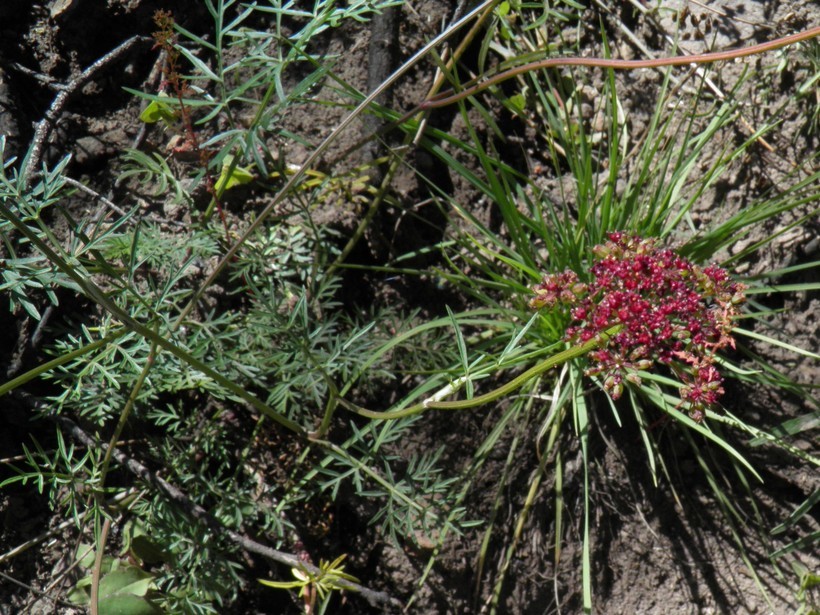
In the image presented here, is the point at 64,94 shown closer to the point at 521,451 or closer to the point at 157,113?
the point at 157,113

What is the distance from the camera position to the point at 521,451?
2.24 m

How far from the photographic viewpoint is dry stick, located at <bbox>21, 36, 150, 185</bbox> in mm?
2109

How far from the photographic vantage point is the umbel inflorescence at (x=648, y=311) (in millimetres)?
1483

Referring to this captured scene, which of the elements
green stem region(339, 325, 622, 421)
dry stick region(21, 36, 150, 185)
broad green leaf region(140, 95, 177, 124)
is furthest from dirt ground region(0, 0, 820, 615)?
green stem region(339, 325, 622, 421)

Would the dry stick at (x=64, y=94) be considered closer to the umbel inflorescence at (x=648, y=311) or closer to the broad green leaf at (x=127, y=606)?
the broad green leaf at (x=127, y=606)

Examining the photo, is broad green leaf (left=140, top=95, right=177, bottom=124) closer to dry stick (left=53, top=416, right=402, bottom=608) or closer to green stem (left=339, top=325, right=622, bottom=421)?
dry stick (left=53, top=416, right=402, bottom=608)

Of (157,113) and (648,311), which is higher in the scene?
(157,113)

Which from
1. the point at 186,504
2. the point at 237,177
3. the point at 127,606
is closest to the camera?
the point at 127,606

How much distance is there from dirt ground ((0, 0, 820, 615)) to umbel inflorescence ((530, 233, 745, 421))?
67 cm

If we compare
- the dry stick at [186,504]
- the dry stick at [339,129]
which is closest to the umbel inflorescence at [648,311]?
the dry stick at [339,129]

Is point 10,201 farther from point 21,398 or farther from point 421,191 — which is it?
point 421,191

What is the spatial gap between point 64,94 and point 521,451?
1.71m

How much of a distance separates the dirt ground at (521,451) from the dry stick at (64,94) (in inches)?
1.9

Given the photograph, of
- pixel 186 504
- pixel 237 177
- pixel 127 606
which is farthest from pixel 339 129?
pixel 127 606
